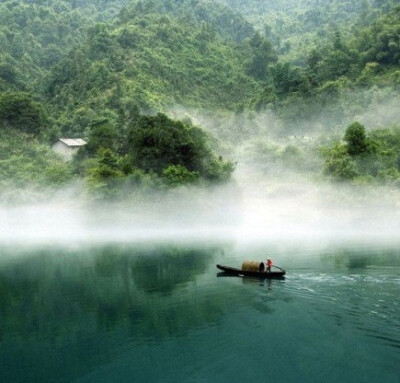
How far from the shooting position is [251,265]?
Result: 2931 centimetres

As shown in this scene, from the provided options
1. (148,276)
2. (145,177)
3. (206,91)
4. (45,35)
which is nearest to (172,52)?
(206,91)

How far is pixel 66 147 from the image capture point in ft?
263

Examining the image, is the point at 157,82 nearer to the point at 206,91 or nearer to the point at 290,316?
the point at 206,91

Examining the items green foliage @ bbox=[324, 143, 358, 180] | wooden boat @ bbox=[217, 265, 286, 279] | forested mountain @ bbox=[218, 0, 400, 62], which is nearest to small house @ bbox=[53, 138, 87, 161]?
green foliage @ bbox=[324, 143, 358, 180]

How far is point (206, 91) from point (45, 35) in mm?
55170

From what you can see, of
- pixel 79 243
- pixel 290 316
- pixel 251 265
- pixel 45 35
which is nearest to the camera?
pixel 290 316

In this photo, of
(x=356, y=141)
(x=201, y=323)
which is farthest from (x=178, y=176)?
(x=201, y=323)

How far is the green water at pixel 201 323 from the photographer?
16.7m

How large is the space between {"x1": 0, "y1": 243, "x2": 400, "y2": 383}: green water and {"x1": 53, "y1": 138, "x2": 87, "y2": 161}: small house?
46.5m

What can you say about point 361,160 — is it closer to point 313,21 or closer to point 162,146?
point 162,146

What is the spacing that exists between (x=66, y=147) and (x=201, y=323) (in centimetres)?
6430

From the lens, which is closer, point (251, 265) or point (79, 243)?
point (251, 265)

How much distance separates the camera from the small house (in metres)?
79.8

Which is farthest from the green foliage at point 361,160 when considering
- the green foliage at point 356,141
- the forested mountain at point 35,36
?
the forested mountain at point 35,36
